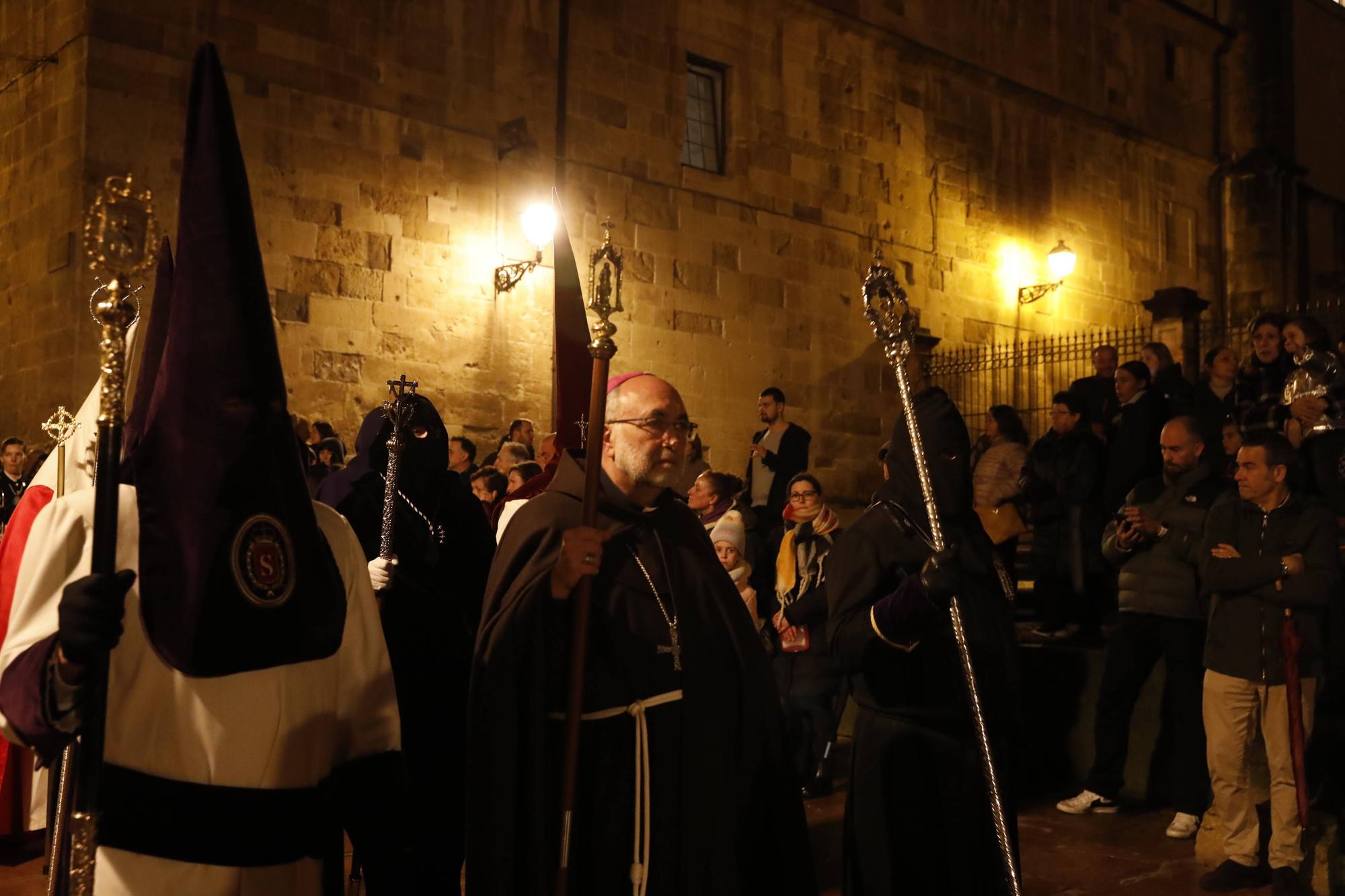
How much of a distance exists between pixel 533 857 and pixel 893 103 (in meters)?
16.6

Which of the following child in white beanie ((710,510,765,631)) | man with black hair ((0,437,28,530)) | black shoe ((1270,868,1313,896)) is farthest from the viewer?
man with black hair ((0,437,28,530))

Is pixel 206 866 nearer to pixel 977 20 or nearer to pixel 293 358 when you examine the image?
pixel 293 358

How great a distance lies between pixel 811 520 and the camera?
26.9 ft

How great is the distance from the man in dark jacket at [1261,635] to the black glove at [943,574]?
2.76 meters

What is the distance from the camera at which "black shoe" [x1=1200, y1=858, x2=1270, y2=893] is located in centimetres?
582

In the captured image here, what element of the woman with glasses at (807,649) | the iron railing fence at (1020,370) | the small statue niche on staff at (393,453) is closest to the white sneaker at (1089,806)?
the woman with glasses at (807,649)

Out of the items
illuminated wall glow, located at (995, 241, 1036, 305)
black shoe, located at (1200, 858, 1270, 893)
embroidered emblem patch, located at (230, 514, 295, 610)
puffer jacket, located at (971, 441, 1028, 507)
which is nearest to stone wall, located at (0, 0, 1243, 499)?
illuminated wall glow, located at (995, 241, 1036, 305)

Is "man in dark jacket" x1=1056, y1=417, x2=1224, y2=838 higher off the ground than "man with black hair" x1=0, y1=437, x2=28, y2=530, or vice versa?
"man with black hair" x1=0, y1=437, x2=28, y2=530

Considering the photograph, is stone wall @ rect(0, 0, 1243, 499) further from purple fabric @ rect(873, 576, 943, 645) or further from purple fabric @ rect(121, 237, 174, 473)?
purple fabric @ rect(873, 576, 943, 645)

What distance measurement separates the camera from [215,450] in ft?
7.80

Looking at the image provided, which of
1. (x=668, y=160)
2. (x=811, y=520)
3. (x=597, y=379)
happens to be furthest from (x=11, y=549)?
(x=668, y=160)

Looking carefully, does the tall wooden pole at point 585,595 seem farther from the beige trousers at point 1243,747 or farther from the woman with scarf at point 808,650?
the woman with scarf at point 808,650

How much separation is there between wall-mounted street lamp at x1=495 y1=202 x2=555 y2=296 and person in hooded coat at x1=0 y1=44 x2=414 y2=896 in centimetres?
1131

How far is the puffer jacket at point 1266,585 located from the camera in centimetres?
571
